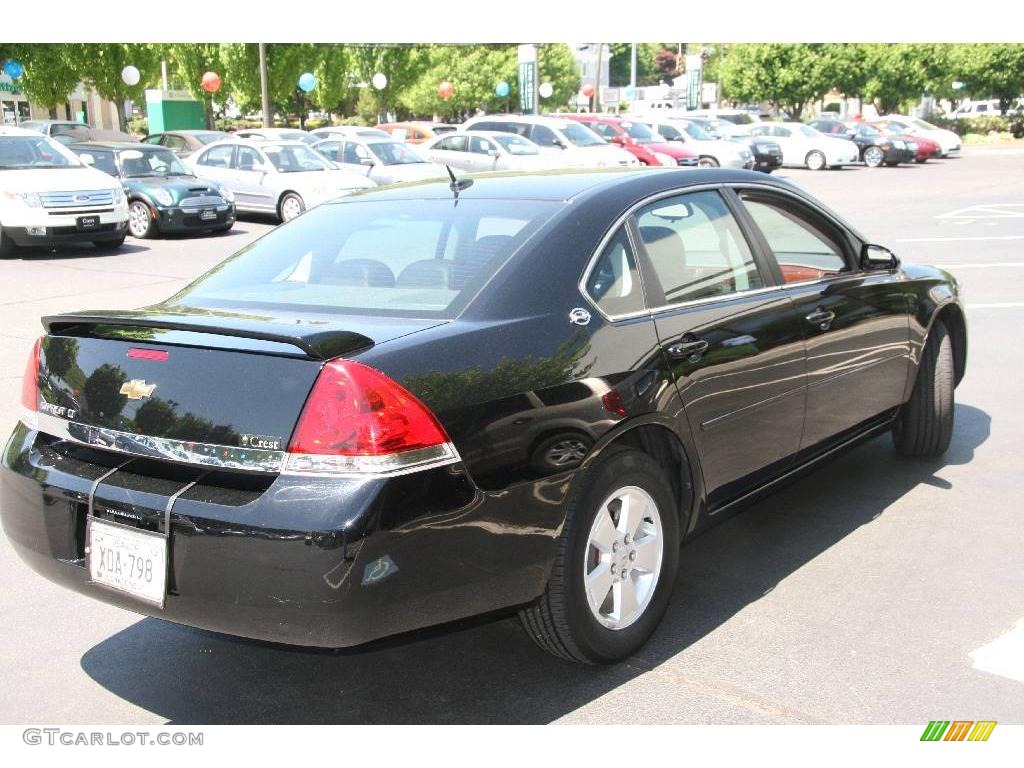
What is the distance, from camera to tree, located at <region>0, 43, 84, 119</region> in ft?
122

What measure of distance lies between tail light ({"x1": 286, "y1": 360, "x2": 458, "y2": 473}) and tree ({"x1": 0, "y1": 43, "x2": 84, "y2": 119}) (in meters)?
38.2

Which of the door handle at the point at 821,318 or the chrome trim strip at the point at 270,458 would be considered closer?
the chrome trim strip at the point at 270,458

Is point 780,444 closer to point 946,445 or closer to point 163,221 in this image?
point 946,445

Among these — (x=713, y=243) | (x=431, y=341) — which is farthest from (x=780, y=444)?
(x=431, y=341)

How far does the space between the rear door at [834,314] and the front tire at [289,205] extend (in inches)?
590

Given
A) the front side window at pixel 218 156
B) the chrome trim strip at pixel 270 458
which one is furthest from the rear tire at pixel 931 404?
the front side window at pixel 218 156

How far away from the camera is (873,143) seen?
36500mm

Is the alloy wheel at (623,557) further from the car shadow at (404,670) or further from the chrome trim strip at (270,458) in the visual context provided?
the chrome trim strip at (270,458)

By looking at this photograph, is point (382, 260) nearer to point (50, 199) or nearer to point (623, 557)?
point (623, 557)

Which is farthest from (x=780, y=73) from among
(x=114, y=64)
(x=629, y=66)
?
(x=629, y=66)

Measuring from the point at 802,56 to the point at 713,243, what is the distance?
55.2 metres

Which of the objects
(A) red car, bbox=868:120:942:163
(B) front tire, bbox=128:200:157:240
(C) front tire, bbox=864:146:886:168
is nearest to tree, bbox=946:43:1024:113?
(A) red car, bbox=868:120:942:163
